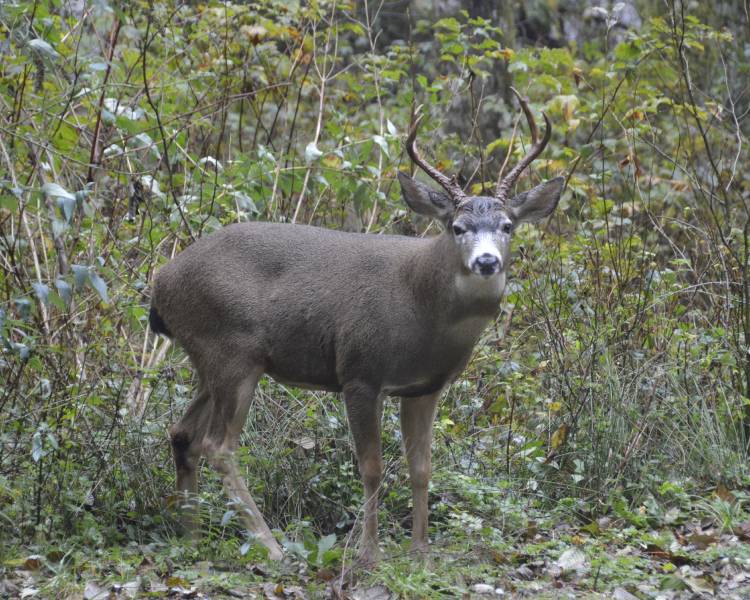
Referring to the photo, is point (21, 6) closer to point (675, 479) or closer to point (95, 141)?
point (95, 141)

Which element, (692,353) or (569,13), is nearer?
(692,353)

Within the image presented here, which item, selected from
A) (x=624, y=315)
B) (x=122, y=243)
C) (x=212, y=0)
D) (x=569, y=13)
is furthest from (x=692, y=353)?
(x=569, y=13)

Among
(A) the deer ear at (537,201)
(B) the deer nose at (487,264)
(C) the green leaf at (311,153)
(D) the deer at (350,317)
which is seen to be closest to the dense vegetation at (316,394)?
(C) the green leaf at (311,153)

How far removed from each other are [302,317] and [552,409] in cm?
179

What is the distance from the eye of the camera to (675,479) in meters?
6.52

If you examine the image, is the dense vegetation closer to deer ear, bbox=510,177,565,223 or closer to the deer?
the deer

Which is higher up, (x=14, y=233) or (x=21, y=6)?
(x=21, y=6)

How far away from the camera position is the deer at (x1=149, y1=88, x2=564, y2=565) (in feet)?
18.7

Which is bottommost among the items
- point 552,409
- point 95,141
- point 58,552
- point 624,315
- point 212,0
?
point 58,552

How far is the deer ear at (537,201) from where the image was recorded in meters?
5.86

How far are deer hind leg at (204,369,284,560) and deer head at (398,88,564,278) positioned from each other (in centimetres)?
124

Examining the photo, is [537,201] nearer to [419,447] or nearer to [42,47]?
[419,447]

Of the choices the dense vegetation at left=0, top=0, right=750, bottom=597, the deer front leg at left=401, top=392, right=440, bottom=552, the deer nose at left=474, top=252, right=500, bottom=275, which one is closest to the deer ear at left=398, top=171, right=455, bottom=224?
the deer nose at left=474, top=252, right=500, bottom=275

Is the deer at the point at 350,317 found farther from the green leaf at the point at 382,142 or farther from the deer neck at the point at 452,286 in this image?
the green leaf at the point at 382,142
